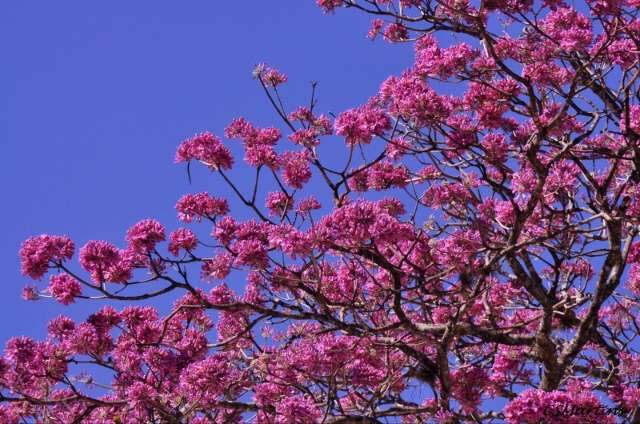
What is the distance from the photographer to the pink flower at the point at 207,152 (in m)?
9.48

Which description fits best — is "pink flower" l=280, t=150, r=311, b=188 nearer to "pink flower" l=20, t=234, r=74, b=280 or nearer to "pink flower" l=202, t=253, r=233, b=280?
"pink flower" l=202, t=253, r=233, b=280

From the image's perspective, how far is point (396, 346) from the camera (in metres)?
9.22

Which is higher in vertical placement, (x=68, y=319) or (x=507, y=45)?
(x=507, y=45)

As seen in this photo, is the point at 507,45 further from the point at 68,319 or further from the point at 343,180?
the point at 68,319

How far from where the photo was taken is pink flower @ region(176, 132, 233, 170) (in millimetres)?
9477

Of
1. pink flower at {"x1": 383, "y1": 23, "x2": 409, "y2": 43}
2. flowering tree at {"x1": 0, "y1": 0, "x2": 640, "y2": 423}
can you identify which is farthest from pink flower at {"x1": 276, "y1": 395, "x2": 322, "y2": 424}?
pink flower at {"x1": 383, "y1": 23, "x2": 409, "y2": 43}

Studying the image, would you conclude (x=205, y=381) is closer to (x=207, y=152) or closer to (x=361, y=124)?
(x=207, y=152)

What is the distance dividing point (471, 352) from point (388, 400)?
186 cm

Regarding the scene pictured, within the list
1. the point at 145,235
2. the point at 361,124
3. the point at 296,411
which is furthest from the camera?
the point at 361,124

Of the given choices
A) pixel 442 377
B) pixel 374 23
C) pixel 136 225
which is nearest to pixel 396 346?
pixel 442 377

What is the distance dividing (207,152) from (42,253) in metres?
1.82

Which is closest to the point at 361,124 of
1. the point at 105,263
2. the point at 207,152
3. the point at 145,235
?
the point at 207,152

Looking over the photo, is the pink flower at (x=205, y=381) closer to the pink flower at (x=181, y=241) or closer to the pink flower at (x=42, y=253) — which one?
the pink flower at (x=181, y=241)

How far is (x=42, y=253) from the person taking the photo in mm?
9109
